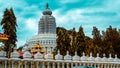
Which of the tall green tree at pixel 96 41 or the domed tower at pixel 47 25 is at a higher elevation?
the domed tower at pixel 47 25

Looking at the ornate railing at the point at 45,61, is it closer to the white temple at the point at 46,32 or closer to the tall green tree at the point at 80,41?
the tall green tree at the point at 80,41

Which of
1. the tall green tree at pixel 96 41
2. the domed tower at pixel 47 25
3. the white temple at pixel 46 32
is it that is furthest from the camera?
the domed tower at pixel 47 25

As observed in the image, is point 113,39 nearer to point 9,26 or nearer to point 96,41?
point 96,41

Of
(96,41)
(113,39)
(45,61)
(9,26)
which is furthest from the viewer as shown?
(113,39)

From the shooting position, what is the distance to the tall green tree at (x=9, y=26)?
39191 mm

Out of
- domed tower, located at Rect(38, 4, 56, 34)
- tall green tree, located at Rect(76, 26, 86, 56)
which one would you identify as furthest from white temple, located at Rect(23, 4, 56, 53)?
tall green tree, located at Rect(76, 26, 86, 56)

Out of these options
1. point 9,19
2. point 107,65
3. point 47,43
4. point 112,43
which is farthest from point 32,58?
point 47,43

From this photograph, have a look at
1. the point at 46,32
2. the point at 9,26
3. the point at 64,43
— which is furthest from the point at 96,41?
the point at 46,32

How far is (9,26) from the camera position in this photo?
39406 millimetres

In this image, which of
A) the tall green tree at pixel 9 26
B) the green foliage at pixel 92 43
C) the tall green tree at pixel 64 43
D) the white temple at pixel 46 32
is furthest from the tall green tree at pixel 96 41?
the white temple at pixel 46 32

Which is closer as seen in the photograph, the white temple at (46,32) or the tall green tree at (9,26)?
the tall green tree at (9,26)

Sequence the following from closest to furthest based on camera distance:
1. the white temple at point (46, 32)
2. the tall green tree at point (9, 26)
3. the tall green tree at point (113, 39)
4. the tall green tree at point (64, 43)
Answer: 1. the tall green tree at point (9, 26)
2. the tall green tree at point (64, 43)
3. the tall green tree at point (113, 39)
4. the white temple at point (46, 32)

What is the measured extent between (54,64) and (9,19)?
11814 mm

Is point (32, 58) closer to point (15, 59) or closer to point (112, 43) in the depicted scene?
point (15, 59)
